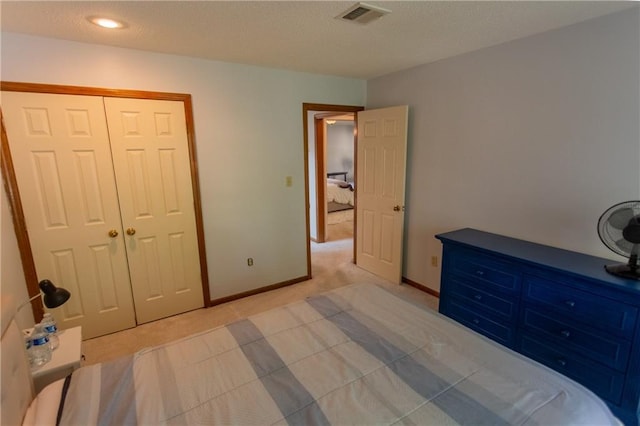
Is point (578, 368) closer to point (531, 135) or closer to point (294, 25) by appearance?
point (531, 135)

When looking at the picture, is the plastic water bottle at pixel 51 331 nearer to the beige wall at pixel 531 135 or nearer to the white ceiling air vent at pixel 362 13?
the white ceiling air vent at pixel 362 13

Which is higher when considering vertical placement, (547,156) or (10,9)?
(10,9)

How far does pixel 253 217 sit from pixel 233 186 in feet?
1.24

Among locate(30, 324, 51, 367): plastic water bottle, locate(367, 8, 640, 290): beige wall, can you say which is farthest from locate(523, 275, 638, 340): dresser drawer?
locate(30, 324, 51, 367): plastic water bottle

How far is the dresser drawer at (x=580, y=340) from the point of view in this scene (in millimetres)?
1712

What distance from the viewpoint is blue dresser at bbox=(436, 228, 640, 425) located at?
1693 millimetres

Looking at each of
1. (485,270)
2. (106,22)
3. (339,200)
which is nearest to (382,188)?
(485,270)

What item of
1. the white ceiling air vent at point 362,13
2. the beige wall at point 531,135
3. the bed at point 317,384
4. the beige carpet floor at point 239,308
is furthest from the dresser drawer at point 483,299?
the white ceiling air vent at point 362,13

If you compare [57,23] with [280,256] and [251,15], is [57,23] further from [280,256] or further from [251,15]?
[280,256]

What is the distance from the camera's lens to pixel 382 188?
355cm

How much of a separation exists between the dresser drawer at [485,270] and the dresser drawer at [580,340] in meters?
0.19

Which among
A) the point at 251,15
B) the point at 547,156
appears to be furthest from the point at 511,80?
the point at 251,15

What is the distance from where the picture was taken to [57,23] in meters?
1.92

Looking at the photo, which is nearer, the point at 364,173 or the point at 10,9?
the point at 10,9
